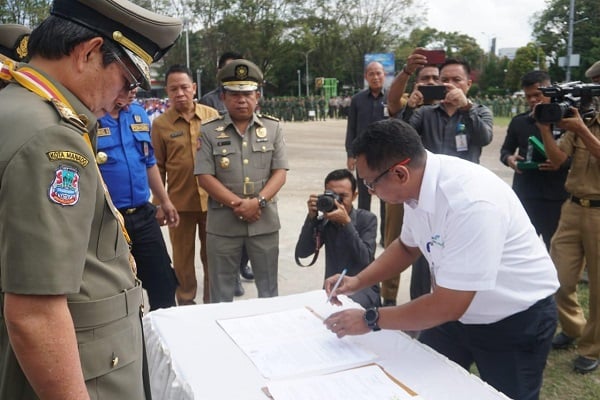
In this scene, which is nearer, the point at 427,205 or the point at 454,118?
the point at 427,205

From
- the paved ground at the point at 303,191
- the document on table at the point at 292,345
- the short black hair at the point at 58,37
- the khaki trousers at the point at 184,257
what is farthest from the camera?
the paved ground at the point at 303,191

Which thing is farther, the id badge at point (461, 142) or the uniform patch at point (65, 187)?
the id badge at point (461, 142)

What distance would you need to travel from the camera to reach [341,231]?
111 inches

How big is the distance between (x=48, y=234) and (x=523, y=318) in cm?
143

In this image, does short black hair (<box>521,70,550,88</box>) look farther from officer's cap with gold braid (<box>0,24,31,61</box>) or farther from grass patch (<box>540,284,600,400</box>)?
officer's cap with gold braid (<box>0,24,31,61</box>)

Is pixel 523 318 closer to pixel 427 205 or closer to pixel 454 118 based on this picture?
pixel 427 205

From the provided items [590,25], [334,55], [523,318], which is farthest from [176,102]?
[590,25]

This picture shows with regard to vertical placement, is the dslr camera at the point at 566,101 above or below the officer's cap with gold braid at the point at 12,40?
below

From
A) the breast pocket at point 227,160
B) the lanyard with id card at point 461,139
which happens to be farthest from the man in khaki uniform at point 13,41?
the lanyard with id card at point 461,139

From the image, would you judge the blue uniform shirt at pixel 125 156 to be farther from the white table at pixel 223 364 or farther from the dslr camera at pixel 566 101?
the dslr camera at pixel 566 101

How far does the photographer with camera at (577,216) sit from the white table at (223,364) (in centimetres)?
160

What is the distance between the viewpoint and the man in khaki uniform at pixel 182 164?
3639mm

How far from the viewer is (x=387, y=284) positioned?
12.0 feet

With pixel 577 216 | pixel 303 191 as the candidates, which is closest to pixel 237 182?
pixel 577 216
